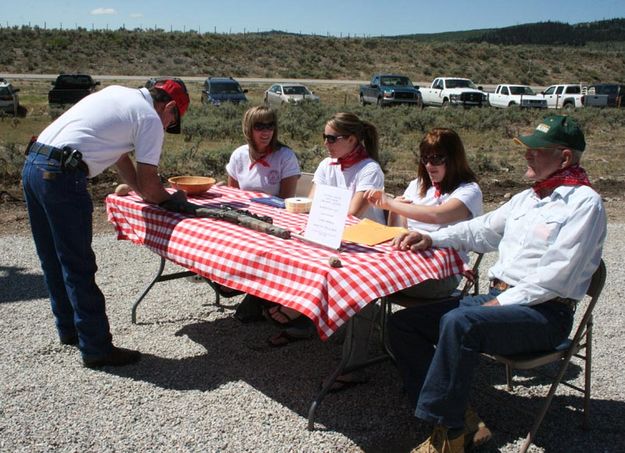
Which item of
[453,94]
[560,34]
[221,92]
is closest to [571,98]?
[453,94]

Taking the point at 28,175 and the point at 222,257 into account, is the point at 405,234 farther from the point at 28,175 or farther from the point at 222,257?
the point at 28,175

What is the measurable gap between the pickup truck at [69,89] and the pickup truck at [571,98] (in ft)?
65.9

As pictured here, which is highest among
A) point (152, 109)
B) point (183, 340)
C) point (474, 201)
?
point (152, 109)

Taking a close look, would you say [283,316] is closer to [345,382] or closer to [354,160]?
[345,382]

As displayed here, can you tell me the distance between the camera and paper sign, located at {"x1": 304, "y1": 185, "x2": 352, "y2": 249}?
2881 millimetres

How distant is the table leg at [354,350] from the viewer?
307 cm

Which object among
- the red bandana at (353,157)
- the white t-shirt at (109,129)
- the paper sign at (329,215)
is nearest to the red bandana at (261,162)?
the red bandana at (353,157)

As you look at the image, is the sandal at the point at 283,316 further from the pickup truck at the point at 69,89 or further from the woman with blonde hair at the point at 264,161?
the pickup truck at the point at 69,89

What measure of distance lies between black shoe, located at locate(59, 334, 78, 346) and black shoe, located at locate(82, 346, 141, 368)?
0.33m

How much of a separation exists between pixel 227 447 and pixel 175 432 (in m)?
0.29

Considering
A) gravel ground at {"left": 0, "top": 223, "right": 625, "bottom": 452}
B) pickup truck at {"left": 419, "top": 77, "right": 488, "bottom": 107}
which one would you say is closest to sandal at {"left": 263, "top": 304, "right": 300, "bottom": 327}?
gravel ground at {"left": 0, "top": 223, "right": 625, "bottom": 452}

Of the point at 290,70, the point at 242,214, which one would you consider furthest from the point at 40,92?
the point at 242,214

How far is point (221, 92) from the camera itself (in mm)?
23906

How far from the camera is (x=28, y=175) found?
11.0 ft
